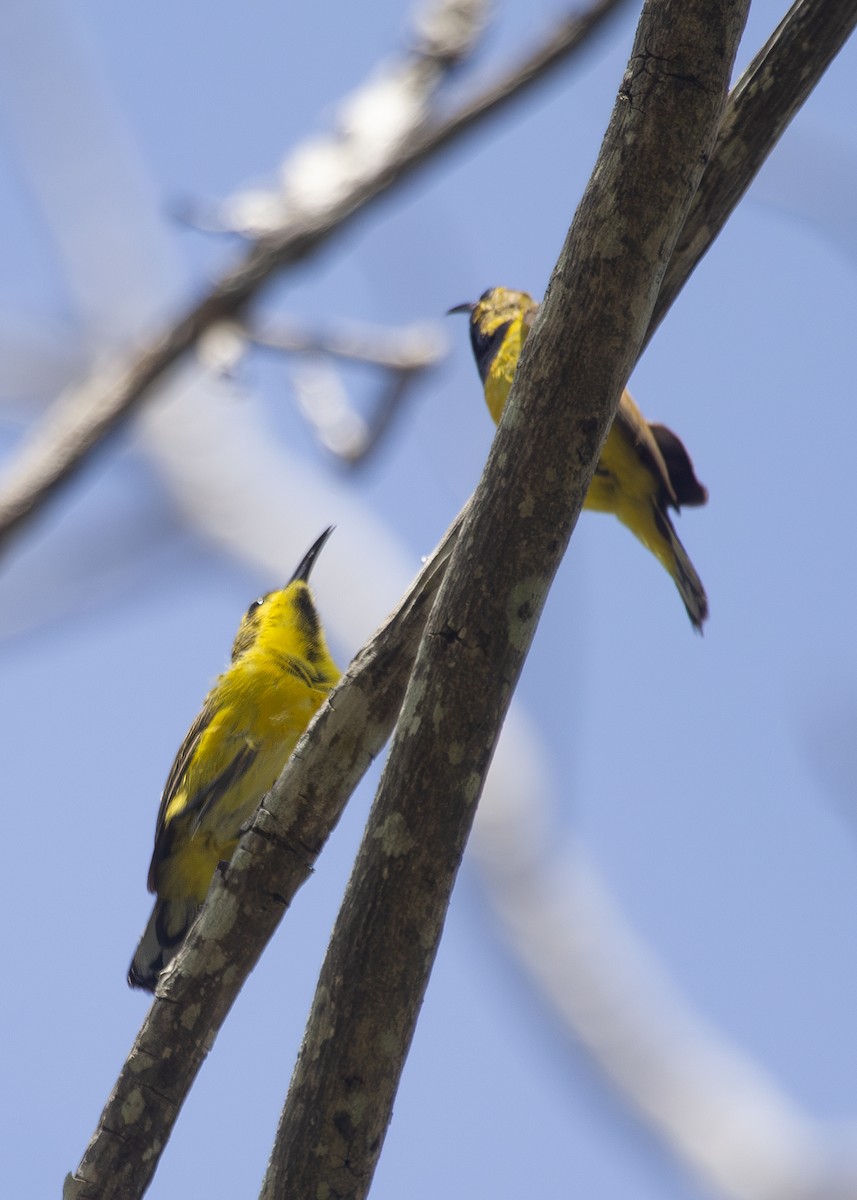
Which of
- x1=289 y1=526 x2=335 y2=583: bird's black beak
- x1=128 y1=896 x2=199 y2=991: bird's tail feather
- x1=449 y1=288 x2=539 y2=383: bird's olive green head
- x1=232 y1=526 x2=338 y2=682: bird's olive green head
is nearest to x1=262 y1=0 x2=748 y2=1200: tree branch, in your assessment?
x1=128 y1=896 x2=199 y2=991: bird's tail feather

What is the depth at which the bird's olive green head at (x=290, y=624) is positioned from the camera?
5.27 meters

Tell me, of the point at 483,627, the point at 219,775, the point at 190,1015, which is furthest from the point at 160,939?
the point at 483,627

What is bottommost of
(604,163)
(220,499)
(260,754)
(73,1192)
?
(73,1192)

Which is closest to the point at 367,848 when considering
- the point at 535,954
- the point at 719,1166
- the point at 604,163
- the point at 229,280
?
the point at 604,163

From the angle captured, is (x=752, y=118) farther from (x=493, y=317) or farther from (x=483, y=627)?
(x=493, y=317)

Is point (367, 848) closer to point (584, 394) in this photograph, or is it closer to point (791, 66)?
point (584, 394)

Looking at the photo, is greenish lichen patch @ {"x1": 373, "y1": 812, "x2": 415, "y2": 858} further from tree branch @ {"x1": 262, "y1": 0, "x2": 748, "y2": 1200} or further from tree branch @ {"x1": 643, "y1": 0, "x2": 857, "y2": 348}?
tree branch @ {"x1": 643, "y1": 0, "x2": 857, "y2": 348}

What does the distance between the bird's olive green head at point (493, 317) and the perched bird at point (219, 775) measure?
Result: 1.37 m

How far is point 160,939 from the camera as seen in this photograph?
4.50 metres

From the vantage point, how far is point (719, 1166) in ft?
20.2

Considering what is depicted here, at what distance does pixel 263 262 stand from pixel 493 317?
1238 mm

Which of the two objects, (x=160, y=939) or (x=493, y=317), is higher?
(x=493, y=317)

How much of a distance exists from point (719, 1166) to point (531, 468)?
504 centimetres

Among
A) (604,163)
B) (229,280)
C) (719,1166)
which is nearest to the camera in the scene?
(604,163)
